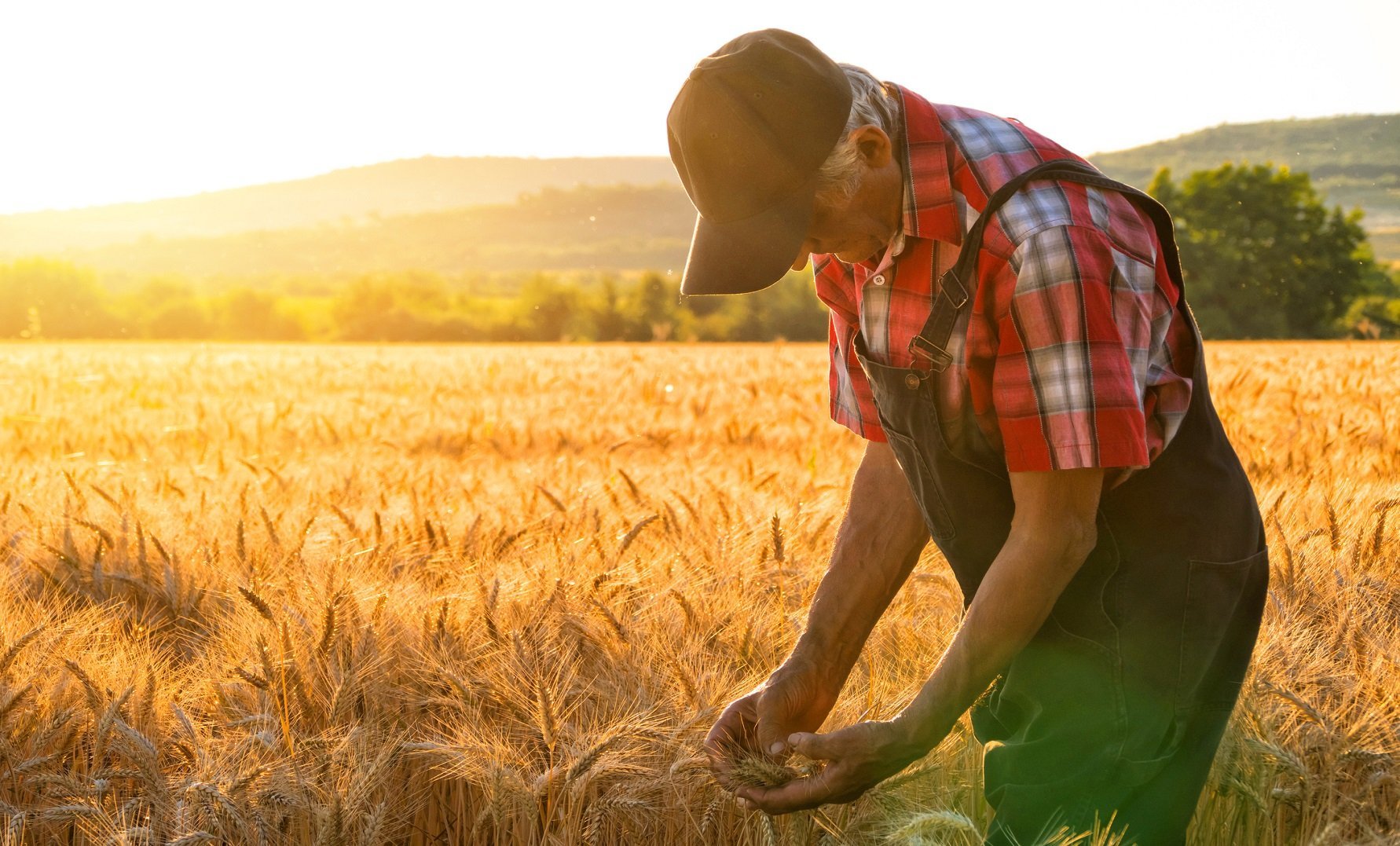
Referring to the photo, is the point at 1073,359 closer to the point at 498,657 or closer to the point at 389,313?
the point at 498,657

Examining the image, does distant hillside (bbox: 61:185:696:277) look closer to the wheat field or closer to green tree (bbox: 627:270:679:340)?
green tree (bbox: 627:270:679:340)

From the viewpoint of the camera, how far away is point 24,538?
8.86ft

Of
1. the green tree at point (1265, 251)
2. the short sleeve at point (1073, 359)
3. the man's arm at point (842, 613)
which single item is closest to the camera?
the short sleeve at point (1073, 359)

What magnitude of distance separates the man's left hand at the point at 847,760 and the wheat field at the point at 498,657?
0.26 ft

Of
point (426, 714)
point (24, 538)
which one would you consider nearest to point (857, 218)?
point (426, 714)

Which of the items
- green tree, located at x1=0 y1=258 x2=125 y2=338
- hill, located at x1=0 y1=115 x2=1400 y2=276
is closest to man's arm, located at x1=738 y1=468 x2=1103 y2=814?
green tree, located at x1=0 y1=258 x2=125 y2=338

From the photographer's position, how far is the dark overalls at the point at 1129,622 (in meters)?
1.53

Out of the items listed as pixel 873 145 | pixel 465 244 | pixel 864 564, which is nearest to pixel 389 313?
pixel 864 564

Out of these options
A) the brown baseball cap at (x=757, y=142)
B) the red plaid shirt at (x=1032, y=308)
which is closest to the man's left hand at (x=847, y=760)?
the red plaid shirt at (x=1032, y=308)

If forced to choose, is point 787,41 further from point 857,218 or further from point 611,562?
point 611,562

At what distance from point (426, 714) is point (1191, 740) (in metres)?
1.22

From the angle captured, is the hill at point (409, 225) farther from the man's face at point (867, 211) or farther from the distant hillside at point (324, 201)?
the man's face at point (867, 211)

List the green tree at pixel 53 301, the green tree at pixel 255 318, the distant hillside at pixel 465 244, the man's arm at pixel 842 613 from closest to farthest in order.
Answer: the man's arm at pixel 842 613 < the green tree at pixel 53 301 < the green tree at pixel 255 318 < the distant hillside at pixel 465 244

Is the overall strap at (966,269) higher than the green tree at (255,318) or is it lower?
higher
